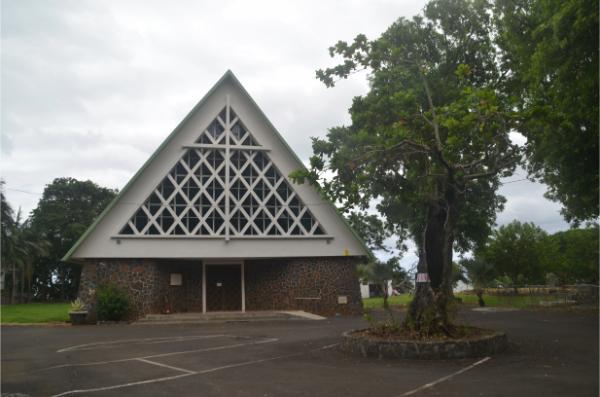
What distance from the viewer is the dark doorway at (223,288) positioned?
81.3 feet

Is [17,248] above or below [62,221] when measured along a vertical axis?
below

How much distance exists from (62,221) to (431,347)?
47.8 m

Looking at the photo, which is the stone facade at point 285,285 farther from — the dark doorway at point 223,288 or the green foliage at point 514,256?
the green foliage at point 514,256

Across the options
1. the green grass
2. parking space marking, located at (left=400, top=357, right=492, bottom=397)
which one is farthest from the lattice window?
parking space marking, located at (left=400, top=357, right=492, bottom=397)

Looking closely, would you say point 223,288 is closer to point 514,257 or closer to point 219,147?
point 219,147

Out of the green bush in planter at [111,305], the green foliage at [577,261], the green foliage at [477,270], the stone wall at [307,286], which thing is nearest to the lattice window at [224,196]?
the stone wall at [307,286]

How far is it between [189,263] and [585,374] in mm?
18781

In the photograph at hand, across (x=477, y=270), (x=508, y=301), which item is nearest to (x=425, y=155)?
(x=477, y=270)

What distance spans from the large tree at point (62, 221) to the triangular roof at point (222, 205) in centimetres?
2947

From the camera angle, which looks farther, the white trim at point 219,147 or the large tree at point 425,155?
the white trim at point 219,147

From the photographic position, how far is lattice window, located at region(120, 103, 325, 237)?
22984 millimetres

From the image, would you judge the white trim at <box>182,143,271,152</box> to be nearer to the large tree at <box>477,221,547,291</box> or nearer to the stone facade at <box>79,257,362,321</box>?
the stone facade at <box>79,257,362,321</box>

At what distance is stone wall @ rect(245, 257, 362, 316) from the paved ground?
8592 mm

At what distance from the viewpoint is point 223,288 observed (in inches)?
984
